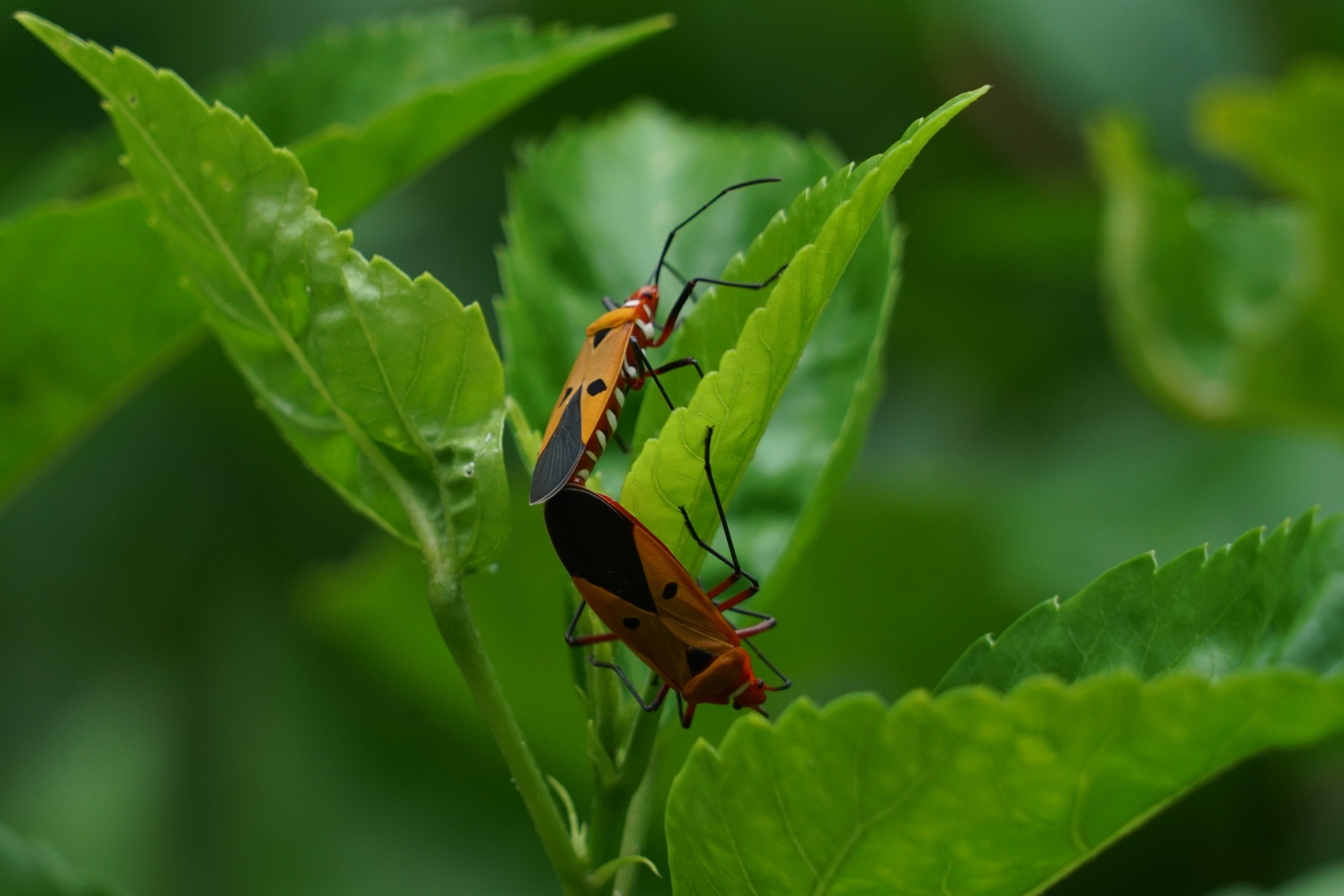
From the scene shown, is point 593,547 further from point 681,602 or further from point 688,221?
point 688,221

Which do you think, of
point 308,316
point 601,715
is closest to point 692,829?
point 601,715

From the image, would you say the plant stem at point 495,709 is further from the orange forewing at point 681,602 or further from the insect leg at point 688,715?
the insect leg at point 688,715

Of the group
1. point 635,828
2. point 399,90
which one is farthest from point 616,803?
point 399,90

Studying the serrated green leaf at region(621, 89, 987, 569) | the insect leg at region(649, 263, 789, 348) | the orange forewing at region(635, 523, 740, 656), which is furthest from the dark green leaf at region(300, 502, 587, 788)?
the serrated green leaf at region(621, 89, 987, 569)

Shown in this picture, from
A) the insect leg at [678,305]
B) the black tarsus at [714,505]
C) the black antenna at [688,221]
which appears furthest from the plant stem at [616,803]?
the black antenna at [688,221]

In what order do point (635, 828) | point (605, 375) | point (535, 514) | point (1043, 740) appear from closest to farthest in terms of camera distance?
point (1043, 740), point (635, 828), point (605, 375), point (535, 514)

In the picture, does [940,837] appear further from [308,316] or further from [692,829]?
[308,316]
